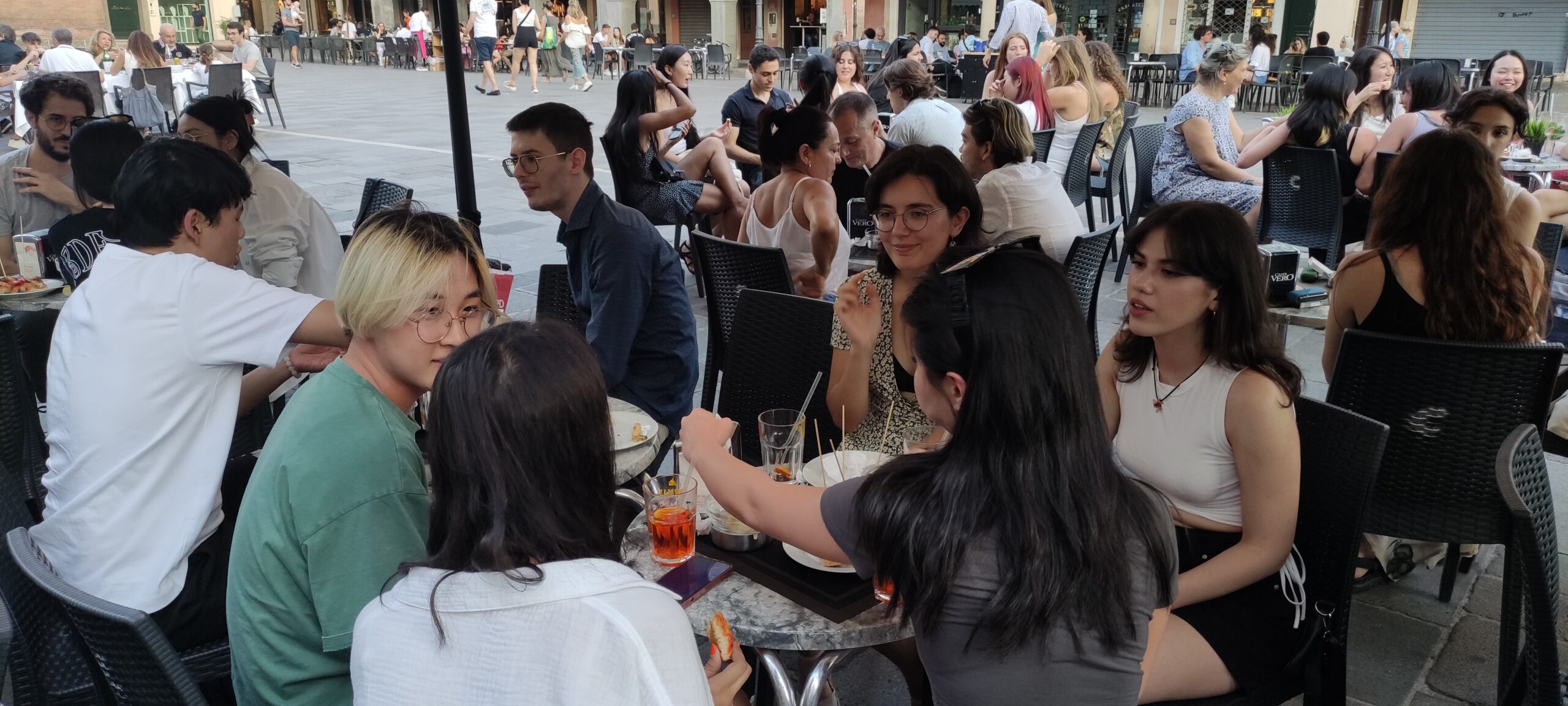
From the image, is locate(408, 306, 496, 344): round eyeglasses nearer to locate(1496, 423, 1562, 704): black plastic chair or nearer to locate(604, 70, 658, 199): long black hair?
locate(1496, 423, 1562, 704): black plastic chair

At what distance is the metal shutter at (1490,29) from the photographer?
70.7ft

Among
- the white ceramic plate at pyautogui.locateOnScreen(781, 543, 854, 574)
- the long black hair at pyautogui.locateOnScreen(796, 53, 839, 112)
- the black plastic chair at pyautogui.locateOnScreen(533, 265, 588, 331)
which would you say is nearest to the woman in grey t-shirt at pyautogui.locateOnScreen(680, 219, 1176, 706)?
the white ceramic plate at pyautogui.locateOnScreen(781, 543, 854, 574)

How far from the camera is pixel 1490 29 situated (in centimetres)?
2219

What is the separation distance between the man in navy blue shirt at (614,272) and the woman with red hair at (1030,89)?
462 cm

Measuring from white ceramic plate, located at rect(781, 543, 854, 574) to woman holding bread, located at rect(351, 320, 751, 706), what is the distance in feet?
1.60

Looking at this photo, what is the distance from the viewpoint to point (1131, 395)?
2137mm

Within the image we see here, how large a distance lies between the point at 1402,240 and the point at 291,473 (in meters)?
2.60

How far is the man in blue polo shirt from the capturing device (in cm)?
691

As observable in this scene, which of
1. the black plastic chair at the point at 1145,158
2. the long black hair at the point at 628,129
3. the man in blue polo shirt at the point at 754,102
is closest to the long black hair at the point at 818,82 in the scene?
the man in blue polo shirt at the point at 754,102

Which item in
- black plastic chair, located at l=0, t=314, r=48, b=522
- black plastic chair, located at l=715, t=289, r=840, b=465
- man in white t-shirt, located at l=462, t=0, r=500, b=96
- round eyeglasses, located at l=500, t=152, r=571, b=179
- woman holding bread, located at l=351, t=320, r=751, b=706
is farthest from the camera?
man in white t-shirt, located at l=462, t=0, r=500, b=96

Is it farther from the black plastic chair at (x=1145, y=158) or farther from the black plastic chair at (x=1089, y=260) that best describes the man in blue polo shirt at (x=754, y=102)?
the black plastic chair at (x=1089, y=260)

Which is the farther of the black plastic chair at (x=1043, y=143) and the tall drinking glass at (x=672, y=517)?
the black plastic chair at (x=1043, y=143)

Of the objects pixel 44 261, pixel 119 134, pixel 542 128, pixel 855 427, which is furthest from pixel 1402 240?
pixel 44 261

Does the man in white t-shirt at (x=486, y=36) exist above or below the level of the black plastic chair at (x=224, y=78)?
above
